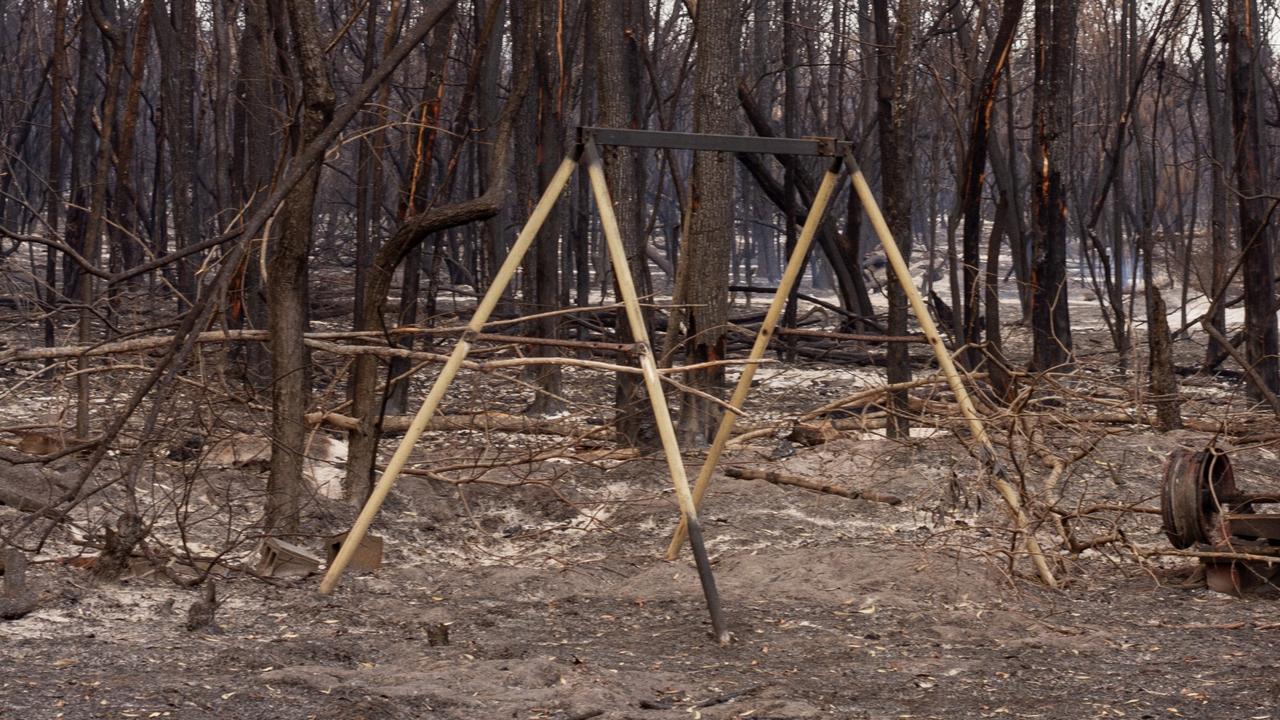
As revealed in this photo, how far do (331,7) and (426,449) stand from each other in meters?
8.92

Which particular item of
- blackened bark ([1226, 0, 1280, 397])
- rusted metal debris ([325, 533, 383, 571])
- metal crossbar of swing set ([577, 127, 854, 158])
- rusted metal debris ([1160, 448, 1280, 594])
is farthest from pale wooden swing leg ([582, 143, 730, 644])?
blackened bark ([1226, 0, 1280, 397])

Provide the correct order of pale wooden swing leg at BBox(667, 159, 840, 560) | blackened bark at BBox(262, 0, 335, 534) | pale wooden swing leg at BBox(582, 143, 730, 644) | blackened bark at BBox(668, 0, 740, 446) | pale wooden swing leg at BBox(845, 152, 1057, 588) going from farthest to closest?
blackened bark at BBox(668, 0, 740, 446) < blackened bark at BBox(262, 0, 335, 534) < pale wooden swing leg at BBox(667, 159, 840, 560) < pale wooden swing leg at BBox(845, 152, 1057, 588) < pale wooden swing leg at BBox(582, 143, 730, 644)

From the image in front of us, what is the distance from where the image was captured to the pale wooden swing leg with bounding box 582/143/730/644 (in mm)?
4387

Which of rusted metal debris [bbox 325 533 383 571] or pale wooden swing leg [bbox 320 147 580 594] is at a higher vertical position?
pale wooden swing leg [bbox 320 147 580 594]

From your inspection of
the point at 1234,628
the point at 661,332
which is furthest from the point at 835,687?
the point at 661,332

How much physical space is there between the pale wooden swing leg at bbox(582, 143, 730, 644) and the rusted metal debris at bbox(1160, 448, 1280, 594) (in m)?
2.16

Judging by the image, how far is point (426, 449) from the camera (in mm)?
8344

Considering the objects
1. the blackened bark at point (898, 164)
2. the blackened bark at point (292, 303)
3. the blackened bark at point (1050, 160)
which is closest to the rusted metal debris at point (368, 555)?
the blackened bark at point (292, 303)

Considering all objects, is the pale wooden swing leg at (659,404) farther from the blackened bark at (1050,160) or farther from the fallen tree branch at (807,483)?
the blackened bark at (1050,160)

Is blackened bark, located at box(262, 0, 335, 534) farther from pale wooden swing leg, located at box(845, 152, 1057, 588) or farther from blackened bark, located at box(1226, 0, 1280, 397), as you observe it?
blackened bark, located at box(1226, 0, 1280, 397)

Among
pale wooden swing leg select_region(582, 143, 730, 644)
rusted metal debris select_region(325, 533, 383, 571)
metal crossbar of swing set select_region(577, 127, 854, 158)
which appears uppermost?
metal crossbar of swing set select_region(577, 127, 854, 158)

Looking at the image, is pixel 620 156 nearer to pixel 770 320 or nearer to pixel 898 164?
pixel 898 164

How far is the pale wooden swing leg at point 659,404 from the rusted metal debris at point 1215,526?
7.10ft

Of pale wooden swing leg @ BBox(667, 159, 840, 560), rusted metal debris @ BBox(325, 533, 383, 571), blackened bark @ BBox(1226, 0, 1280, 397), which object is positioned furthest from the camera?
blackened bark @ BBox(1226, 0, 1280, 397)
